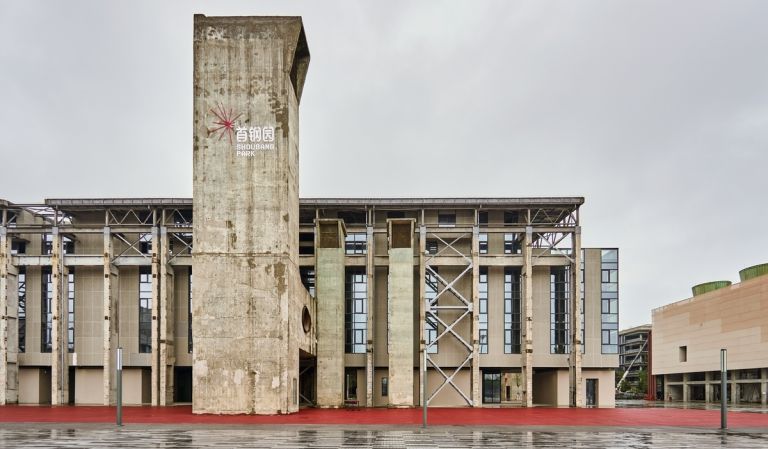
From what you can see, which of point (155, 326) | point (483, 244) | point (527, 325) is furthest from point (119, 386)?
point (483, 244)

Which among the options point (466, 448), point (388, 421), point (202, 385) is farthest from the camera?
point (202, 385)

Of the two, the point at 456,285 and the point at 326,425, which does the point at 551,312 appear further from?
the point at 326,425

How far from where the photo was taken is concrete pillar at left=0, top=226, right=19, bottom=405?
50.2 m

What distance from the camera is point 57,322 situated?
5022 centimetres

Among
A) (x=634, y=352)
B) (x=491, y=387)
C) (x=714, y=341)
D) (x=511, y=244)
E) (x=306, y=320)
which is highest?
(x=511, y=244)

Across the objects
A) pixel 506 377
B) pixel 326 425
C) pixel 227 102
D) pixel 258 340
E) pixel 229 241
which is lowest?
pixel 506 377

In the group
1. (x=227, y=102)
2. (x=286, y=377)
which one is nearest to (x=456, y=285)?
(x=286, y=377)

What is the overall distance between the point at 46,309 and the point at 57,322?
13.6 feet

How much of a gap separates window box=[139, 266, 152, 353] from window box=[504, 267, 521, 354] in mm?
26935

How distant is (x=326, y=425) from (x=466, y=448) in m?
10.1

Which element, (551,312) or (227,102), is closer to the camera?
(227,102)

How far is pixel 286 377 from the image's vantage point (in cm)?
3788

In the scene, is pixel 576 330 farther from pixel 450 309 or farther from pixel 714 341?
pixel 714 341

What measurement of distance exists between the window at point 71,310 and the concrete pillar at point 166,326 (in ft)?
23.9
